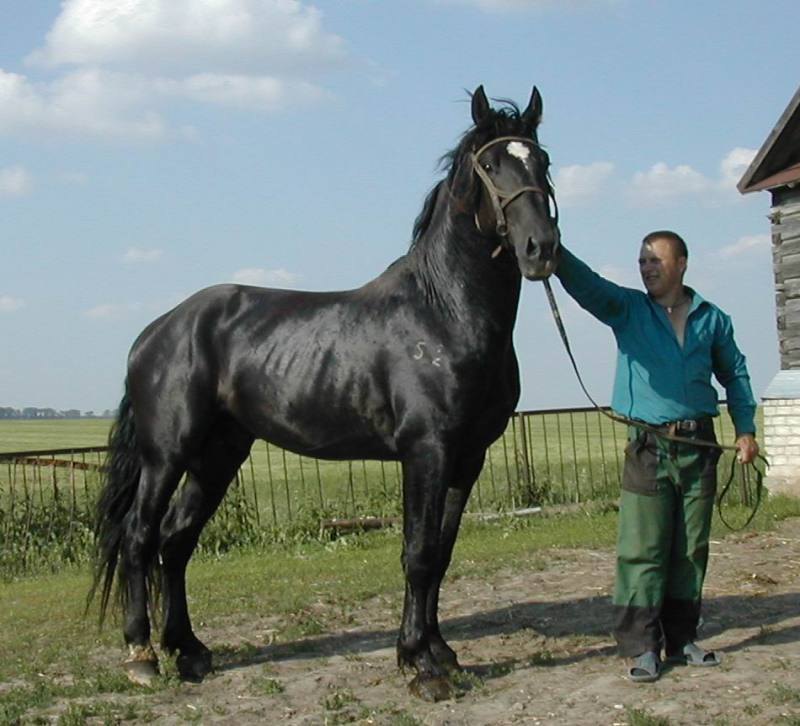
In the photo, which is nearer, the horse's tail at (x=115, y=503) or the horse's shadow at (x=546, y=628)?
the horse's shadow at (x=546, y=628)

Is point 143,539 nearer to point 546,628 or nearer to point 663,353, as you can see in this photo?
point 546,628

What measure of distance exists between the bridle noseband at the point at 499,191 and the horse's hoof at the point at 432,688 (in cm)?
206

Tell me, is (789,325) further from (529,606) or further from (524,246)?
(524,246)

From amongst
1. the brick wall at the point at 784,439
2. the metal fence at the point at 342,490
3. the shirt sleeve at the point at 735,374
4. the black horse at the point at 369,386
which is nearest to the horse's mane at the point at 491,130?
the black horse at the point at 369,386

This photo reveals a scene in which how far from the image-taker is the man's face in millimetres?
5168

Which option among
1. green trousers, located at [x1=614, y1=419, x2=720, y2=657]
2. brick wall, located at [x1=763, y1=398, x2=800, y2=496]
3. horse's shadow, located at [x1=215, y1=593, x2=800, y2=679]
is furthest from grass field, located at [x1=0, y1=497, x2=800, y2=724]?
green trousers, located at [x1=614, y1=419, x2=720, y2=657]

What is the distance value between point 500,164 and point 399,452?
4.65 ft

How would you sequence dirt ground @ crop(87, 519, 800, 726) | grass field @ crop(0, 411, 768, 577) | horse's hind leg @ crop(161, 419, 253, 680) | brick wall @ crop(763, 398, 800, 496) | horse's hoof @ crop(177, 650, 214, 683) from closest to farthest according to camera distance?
dirt ground @ crop(87, 519, 800, 726), horse's hoof @ crop(177, 650, 214, 683), horse's hind leg @ crop(161, 419, 253, 680), grass field @ crop(0, 411, 768, 577), brick wall @ crop(763, 398, 800, 496)

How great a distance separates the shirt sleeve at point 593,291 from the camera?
5.13m

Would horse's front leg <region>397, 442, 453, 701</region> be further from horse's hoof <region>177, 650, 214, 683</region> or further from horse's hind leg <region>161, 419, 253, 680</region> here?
horse's hind leg <region>161, 419, 253, 680</region>

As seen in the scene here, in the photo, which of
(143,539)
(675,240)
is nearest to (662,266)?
(675,240)

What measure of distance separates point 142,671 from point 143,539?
2.31 feet

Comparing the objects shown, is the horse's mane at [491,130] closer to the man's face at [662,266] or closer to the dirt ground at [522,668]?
the man's face at [662,266]

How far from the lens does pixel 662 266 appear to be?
517cm
